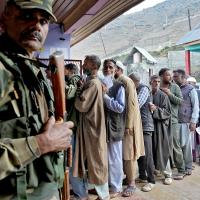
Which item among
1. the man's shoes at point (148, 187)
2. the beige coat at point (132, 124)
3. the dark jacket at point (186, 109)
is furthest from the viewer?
the dark jacket at point (186, 109)

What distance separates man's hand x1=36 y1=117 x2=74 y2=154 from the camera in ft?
3.61

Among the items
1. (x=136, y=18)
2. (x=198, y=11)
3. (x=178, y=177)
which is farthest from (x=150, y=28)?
(x=178, y=177)

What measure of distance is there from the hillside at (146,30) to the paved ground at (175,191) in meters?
37.4

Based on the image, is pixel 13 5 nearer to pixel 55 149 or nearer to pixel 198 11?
pixel 55 149

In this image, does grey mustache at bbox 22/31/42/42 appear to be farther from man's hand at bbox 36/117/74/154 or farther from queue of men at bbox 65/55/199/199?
queue of men at bbox 65/55/199/199

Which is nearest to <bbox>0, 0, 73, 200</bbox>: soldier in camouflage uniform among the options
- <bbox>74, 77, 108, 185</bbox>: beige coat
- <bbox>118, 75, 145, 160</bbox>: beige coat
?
<bbox>74, 77, 108, 185</bbox>: beige coat

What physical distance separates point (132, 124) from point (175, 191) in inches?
47.0

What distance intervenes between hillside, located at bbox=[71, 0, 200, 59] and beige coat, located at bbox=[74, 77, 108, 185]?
38101mm

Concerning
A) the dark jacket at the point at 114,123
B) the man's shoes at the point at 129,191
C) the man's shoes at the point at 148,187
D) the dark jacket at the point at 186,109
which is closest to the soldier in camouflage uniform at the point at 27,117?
the dark jacket at the point at 114,123

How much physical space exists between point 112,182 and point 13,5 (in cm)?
318

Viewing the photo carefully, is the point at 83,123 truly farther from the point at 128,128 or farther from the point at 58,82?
the point at 58,82

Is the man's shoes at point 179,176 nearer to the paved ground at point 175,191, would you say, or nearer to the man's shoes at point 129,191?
the paved ground at point 175,191

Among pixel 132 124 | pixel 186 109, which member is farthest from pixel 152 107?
pixel 186 109

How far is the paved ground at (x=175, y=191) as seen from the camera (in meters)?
4.06
